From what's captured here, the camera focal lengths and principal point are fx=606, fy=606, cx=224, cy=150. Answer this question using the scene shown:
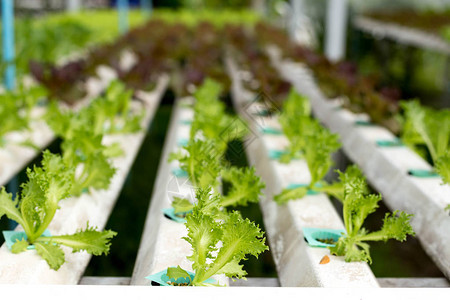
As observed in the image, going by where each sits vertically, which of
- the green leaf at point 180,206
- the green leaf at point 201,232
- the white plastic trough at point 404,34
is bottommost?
the white plastic trough at point 404,34

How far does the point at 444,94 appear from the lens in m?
10.0

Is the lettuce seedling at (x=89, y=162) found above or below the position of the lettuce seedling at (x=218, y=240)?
below

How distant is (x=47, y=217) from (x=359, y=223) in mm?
1154

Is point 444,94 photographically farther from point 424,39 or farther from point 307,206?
point 307,206

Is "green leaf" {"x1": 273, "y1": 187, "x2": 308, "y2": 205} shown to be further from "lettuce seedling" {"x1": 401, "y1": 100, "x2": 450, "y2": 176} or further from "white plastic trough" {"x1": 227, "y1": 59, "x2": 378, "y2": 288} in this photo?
"lettuce seedling" {"x1": 401, "y1": 100, "x2": 450, "y2": 176}

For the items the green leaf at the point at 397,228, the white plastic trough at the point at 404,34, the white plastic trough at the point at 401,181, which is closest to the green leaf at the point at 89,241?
the green leaf at the point at 397,228

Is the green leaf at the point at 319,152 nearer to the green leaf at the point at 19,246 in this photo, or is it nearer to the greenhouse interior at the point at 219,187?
the greenhouse interior at the point at 219,187

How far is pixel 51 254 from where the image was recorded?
2.11 m

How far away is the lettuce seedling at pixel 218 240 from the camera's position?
1851 mm

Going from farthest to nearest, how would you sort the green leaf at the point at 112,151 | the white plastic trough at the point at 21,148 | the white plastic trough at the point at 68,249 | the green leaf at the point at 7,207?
1. the white plastic trough at the point at 21,148
2. the green leaf at the point at 112,151
3. the green leaf at the point at 7,207
4. the white plastic trough at the point at 68,249

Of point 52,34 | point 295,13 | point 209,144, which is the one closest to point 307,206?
point 209,144

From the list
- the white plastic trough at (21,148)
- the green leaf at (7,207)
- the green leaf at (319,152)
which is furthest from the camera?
the white plastic trough at (21,148)

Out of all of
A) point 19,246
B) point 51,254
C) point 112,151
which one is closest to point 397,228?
point 51,254

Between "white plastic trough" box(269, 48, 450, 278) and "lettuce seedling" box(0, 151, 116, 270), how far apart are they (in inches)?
54.0
